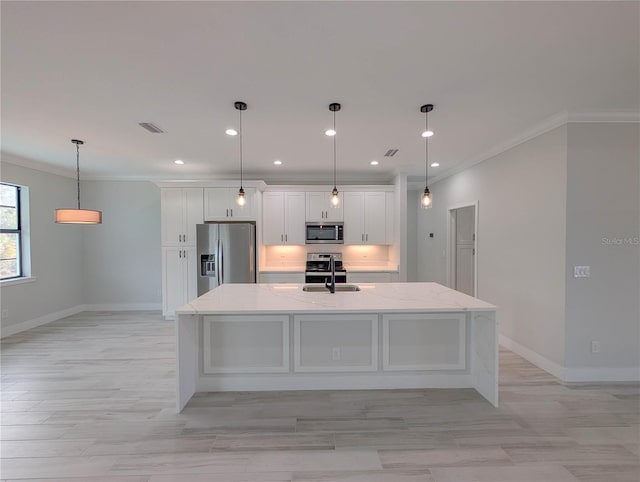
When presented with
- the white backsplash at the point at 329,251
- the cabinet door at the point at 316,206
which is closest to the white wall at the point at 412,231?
the white backsplash at the point at 329,251

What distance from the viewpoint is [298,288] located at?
3.37m

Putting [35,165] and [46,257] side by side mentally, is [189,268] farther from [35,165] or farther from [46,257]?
[35,165]

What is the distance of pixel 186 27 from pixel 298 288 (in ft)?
7.99

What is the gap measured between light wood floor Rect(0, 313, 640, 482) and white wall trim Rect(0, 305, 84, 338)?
1.62 metres

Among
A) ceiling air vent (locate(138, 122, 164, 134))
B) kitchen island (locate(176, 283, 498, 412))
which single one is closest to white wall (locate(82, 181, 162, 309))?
ceiling air vent (locate(138, 122, 164, 134))

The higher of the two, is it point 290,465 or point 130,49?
point 130,49

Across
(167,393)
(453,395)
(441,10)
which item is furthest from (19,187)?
(453,395)

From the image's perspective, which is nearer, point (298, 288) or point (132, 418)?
point (132, 418)

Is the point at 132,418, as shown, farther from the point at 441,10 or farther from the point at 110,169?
the point at 110,169

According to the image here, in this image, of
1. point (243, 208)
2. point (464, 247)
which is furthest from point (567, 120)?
point (243, 208)

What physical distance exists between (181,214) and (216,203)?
630mm

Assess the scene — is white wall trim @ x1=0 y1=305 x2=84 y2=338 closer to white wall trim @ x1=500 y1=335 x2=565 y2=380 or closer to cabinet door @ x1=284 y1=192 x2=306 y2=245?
cabinet door @ x1=284 y1=192 x2=306 y2=245

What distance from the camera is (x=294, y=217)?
5500 millimetres

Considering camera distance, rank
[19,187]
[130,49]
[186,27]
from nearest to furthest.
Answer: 1. [186,27]
2. [130,49]
3. [19,187]
